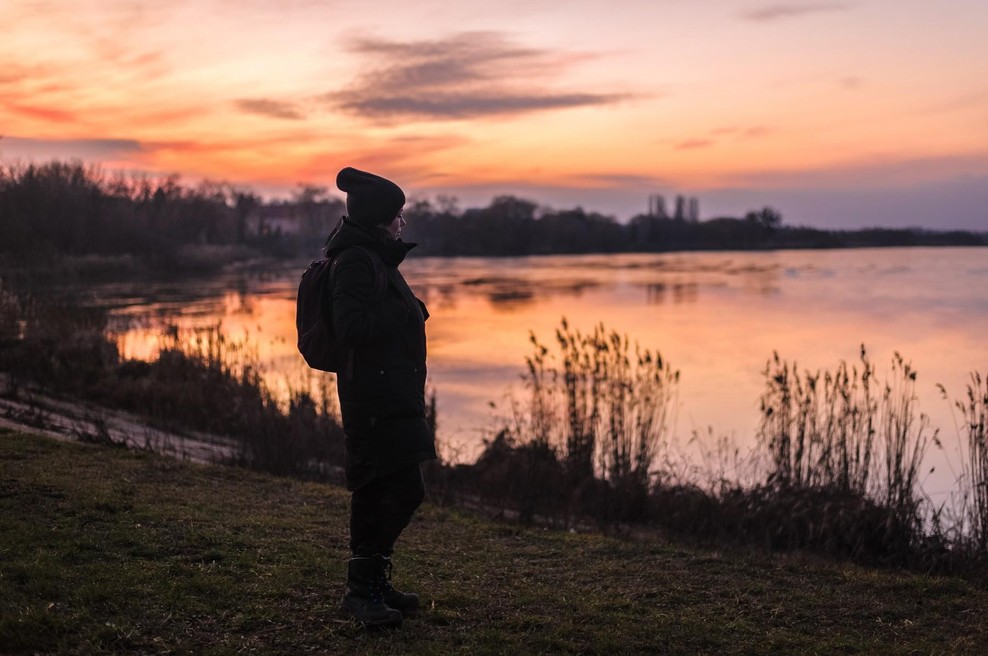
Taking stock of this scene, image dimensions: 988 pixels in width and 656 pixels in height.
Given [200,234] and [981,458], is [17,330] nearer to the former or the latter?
[981,458]

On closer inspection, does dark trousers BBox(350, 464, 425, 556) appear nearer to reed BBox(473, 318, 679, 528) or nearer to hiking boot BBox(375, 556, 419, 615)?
hiking boot BBox(375, 556, 419, 615)

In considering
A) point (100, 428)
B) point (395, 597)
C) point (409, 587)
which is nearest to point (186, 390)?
point (100, 428)

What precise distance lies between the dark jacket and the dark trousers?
0.10 metres

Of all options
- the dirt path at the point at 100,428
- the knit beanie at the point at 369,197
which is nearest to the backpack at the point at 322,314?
the knit beanie at the point at 369,197

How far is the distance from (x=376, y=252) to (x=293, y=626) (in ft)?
5.79

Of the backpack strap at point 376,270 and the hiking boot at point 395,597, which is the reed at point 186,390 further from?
the backpack strap at point 376,270

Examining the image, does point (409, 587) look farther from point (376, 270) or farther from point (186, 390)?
point (186, 390)

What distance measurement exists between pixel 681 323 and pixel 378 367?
21.3 metres

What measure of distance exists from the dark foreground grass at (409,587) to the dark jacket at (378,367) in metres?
0.85

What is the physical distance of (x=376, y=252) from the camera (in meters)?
3.73

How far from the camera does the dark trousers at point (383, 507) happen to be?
378 cm

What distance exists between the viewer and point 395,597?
159 inches

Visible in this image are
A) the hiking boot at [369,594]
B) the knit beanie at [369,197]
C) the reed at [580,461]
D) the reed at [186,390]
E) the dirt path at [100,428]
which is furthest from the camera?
the reed at [186,390]

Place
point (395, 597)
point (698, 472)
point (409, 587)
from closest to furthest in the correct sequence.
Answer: point (395, 597) < point (409, 587) < point (698, 472)
